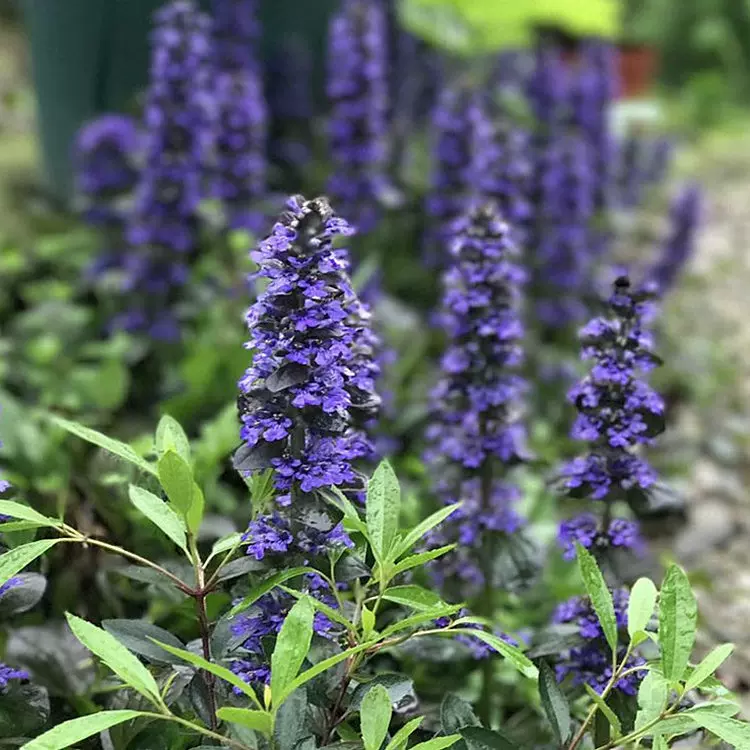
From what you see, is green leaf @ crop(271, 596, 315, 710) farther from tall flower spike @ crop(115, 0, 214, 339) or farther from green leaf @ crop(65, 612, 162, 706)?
tall flower spike @ crop(115, 0, 214, 339)

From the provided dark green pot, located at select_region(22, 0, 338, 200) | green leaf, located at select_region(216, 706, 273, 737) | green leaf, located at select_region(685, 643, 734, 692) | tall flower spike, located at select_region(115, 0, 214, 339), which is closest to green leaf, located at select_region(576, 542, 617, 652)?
green leaf, located at select_region(685, 643, 734, 692)

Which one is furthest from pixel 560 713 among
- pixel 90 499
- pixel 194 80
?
pixel 194 80

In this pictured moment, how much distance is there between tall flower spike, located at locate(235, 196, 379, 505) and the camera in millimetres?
1560

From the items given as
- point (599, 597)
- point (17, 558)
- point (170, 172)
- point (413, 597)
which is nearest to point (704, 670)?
point (599, 597)

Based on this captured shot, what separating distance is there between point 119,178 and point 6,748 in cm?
300

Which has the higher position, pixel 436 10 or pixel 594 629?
pixel 436 10

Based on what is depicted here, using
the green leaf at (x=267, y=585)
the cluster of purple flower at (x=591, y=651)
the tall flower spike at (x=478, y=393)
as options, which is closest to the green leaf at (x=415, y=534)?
the green leaf at (x=267, y=585)

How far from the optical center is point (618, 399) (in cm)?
194

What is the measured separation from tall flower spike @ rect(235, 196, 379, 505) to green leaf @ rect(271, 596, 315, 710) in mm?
261

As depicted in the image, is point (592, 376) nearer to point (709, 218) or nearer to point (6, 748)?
point (6, 748)

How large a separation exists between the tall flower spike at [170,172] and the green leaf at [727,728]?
2.75 metres

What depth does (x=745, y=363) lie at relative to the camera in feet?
16.4

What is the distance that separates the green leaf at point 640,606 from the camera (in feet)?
4.89

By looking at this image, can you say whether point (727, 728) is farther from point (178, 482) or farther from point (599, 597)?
point (178, 482)
